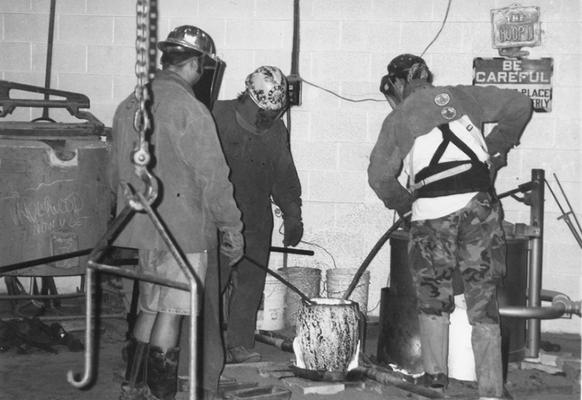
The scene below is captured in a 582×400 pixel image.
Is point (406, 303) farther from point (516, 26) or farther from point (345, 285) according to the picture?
point (516, 26)

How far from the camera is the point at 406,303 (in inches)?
205

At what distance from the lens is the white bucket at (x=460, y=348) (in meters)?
4.98

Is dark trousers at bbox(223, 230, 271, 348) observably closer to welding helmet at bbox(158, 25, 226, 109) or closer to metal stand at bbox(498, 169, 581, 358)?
welding helmet at bbox(158, 25, 226, 109)

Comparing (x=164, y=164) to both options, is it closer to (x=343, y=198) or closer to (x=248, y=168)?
(x=248, y=168)

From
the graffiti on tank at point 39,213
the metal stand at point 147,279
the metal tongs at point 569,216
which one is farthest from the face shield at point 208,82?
the metal tongs at point 569,216

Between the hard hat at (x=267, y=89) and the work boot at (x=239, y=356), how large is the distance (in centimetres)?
146

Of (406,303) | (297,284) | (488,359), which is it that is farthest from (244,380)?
(297,284)

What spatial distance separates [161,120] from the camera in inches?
160

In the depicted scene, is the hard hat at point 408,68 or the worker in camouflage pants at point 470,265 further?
the hard hat at point 408,68

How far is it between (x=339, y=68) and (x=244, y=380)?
270cm

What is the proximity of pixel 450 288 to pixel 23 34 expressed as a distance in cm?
421

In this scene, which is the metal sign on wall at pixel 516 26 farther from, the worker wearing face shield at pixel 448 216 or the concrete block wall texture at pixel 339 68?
the worker wearing face shield at pixel 448 216

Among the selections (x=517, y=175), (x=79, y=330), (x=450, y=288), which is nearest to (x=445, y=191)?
(x=450, y=288)

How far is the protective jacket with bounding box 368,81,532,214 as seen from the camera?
175 inches
